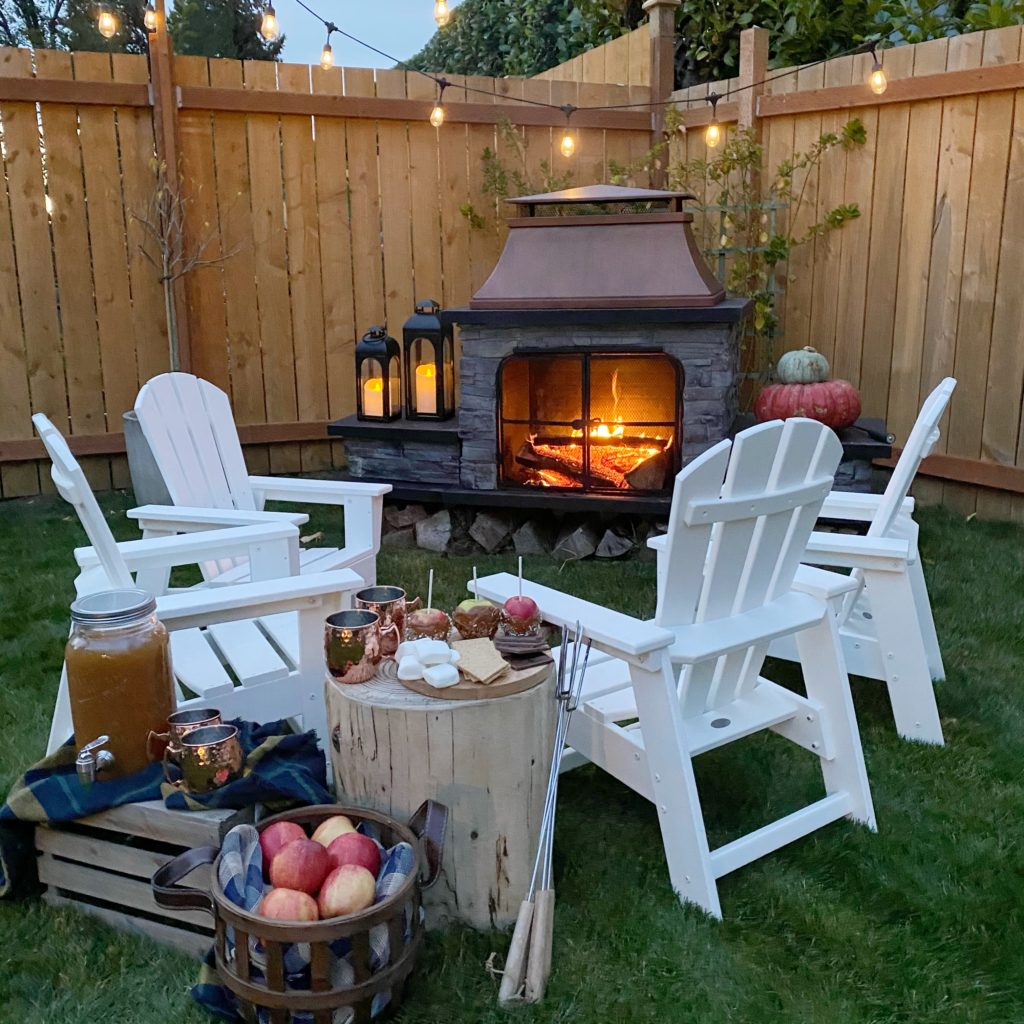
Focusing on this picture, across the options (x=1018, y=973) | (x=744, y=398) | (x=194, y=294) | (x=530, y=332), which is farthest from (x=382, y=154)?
(x=1018, y=973)

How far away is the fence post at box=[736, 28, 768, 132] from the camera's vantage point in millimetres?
5203

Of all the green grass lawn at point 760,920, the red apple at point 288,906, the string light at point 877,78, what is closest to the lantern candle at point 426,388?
the green grass lawn at point 760,920

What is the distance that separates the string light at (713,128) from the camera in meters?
5.17

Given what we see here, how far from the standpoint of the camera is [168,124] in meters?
4.91

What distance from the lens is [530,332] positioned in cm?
410

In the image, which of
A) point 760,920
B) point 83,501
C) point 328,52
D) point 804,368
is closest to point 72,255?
point 328,52

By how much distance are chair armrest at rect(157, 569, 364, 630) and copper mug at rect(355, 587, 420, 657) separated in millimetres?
138

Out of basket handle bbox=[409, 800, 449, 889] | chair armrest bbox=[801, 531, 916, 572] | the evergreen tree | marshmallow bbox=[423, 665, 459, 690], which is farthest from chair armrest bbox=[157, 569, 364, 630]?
the evergreen tree

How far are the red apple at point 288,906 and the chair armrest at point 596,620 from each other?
71 centimetres

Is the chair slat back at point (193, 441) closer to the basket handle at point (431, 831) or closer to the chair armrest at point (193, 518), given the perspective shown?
the chair armrest at point (193, 518)

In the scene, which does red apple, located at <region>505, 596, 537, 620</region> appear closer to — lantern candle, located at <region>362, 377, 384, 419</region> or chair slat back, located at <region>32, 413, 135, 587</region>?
chair slat back, located at <region>32, 413, 135, 587</region>

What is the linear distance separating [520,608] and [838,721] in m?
0.84

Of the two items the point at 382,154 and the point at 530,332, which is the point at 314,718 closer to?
the point at 530,332

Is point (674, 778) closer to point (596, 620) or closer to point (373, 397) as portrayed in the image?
point (596, 620)
